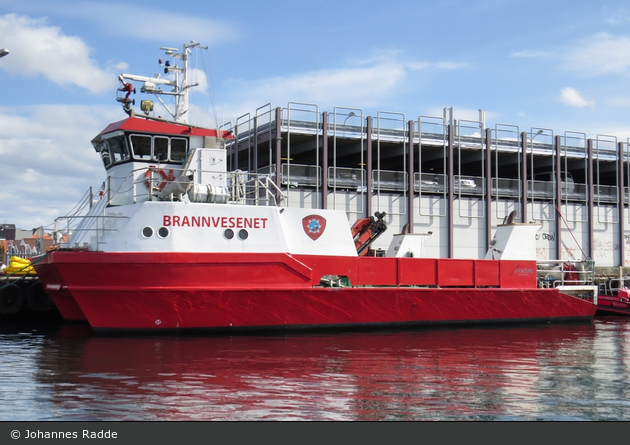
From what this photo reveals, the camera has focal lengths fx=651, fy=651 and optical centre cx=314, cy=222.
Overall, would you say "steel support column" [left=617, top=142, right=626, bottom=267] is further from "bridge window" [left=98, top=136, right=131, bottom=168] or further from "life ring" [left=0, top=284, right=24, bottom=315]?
"life ring" [left=0, top=284, right=24, bottom=315]

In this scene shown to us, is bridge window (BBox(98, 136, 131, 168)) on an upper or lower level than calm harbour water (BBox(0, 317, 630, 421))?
upper

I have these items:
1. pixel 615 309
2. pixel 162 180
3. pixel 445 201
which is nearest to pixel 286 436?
pixel 162 180

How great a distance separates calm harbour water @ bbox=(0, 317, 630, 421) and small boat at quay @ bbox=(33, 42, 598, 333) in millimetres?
692

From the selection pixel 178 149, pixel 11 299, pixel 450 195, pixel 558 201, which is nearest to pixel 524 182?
pixel 558 201

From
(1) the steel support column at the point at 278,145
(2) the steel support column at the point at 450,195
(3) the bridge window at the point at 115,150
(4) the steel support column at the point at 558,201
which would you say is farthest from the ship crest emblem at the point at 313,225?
(4) the steel support column at the point at 558,201

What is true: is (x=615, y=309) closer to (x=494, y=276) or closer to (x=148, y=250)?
(x=494, y=276)

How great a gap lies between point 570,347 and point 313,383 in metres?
6.89

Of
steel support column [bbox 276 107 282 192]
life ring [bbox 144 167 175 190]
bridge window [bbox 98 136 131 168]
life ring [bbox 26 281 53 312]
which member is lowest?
life ring [bbox 26 281 53 312]

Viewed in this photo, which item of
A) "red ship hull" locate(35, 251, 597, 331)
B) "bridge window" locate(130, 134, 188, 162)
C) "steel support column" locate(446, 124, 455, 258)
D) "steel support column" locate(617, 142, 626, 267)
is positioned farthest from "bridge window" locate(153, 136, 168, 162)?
"steel support column" locate(617, 142, 626, 267)

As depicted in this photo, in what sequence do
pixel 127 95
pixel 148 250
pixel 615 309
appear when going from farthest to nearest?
pixel 615 309, pixel 127 95, pixel 148 250

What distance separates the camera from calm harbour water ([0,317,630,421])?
24.8 ft

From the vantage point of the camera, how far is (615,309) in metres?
21.9

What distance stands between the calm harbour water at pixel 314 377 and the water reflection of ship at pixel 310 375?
0.02 meters

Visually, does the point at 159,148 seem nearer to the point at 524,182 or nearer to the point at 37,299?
the point at 37,299
